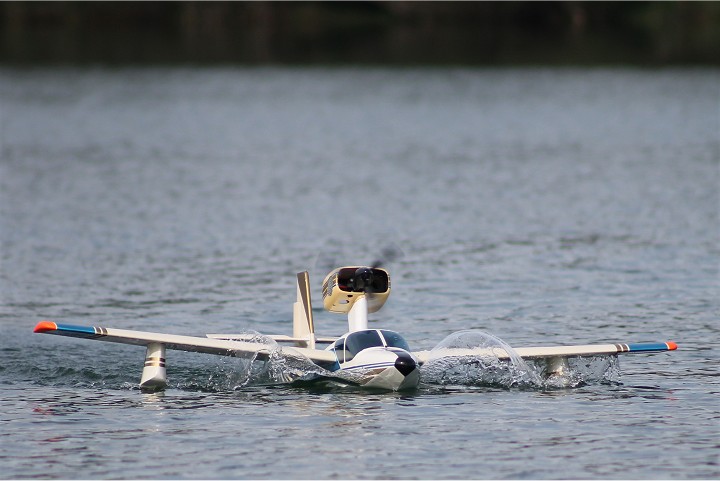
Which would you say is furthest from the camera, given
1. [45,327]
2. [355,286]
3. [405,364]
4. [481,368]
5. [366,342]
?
[355,286]

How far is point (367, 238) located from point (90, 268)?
1104 cm

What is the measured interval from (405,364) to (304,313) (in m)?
4.47

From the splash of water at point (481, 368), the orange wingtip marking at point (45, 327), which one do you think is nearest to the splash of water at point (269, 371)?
the splash of water at point (481, 368)

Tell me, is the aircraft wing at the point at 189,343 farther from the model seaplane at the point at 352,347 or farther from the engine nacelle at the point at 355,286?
the engine nacelle at the point at 355,286

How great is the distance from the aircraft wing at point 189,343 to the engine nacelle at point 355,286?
1.35 meters

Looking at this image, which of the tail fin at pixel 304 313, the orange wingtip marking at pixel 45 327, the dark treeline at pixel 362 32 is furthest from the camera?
the dark treeline at pixel 362 32

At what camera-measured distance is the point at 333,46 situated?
154375 mm

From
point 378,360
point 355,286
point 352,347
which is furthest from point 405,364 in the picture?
point 355,286

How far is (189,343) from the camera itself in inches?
1003

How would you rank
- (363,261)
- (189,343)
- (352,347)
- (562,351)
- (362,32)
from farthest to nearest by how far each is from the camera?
(362,32), (363,261), (562,351), (352,347), (189,343)

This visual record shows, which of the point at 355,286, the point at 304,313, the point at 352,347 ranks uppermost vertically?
the point at 355,286

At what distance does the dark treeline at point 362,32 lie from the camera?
454ft

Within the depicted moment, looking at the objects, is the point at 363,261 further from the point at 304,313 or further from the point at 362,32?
the point at 362,32

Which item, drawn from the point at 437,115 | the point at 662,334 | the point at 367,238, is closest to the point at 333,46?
the point at 437,115
